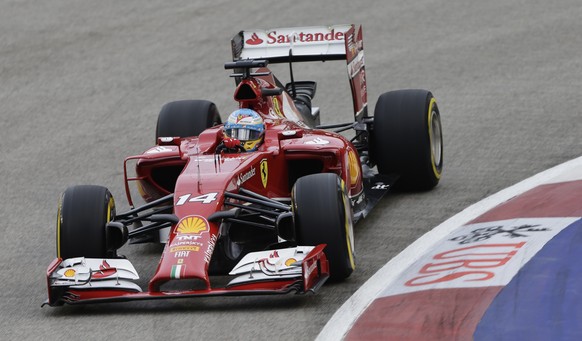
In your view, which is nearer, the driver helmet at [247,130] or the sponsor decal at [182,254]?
the sponsor decal at [182,254]

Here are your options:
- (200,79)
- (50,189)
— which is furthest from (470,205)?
(200,79)

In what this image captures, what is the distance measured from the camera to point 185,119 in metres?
12.8

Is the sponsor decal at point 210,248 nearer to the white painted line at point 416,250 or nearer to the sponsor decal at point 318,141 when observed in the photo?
the white painted line at point 416,250

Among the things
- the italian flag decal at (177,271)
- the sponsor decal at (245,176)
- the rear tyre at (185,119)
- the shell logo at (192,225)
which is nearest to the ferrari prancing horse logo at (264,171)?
the sponsor decal at (245,176)

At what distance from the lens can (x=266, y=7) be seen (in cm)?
2142

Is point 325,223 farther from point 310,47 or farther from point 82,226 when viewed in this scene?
point 310,47

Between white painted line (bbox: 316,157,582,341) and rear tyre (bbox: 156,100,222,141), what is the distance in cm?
265

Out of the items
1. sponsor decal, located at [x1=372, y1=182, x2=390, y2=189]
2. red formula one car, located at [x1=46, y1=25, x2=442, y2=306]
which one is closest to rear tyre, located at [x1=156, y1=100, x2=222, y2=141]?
red formula one car, located at [x1=46, y1=25, x2=442, y2=306]

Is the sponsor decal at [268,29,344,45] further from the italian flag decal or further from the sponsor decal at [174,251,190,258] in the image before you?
the italian flag decal

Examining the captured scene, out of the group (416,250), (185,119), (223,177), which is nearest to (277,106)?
(185,119)

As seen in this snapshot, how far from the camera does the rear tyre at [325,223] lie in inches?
386

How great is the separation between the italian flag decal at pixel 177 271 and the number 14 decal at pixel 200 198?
0.79 m

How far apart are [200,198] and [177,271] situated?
90 centimetres

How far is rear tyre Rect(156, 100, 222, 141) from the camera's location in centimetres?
1276
